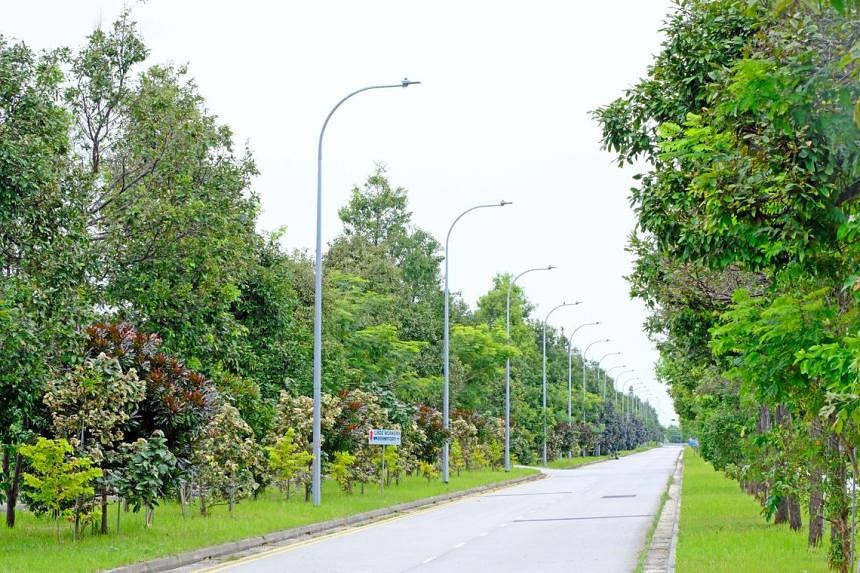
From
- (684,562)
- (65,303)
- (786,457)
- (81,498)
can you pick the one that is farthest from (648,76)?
(81,498)

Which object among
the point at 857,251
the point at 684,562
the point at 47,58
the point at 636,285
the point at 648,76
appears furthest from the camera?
the point at 47,58

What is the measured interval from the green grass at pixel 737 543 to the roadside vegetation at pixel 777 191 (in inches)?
41.8

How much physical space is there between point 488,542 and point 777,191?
48.6 feet

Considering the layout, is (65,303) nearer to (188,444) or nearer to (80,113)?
(188,444)

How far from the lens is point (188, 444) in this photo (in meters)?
23.7

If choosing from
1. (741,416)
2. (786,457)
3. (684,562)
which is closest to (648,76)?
(786,457)

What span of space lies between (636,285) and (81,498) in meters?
10.2

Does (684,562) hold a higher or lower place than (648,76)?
lower

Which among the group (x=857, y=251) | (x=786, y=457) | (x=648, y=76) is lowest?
(x=786, y=457)

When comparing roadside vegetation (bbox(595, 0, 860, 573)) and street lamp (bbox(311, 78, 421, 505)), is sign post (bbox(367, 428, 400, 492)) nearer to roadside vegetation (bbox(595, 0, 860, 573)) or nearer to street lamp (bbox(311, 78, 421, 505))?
street lamp (bbox(311, 78, 421, 505))

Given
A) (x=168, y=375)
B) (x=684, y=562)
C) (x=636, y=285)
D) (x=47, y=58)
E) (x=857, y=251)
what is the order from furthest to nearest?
(x=47, y=58) → (x=168, y=375) → (x=636, y=285) → (x=684, y=562) → (x=857, y=251)

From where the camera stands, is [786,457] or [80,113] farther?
[80,113]

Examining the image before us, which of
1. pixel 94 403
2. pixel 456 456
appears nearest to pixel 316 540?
pixel 94 403

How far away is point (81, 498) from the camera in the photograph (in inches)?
824
